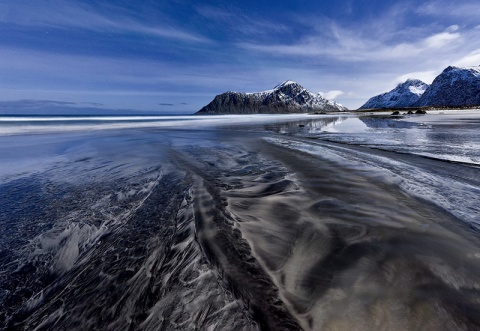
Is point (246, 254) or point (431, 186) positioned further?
point (431, 186)

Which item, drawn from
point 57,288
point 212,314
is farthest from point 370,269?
point 57,288

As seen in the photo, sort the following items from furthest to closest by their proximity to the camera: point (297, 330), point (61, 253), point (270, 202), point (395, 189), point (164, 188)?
point (164, 188) < point (395, 189) < point (270, 202) < point (61, 253) < point (297, 330)

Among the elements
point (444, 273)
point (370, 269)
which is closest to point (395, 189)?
point (444, 273)

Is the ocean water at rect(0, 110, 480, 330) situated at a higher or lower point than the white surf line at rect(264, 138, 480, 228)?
lower

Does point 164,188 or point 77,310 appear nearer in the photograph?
point 77,310

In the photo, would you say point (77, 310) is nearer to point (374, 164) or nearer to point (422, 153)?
point (374, 164)

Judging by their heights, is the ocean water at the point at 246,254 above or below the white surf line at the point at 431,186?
below

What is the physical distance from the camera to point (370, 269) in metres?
2.81

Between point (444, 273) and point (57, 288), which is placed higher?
point (444, 273)

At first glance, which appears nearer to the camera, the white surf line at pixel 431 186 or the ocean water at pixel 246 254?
the ocean water at pixel 246 254

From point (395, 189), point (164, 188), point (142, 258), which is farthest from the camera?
point (164, 188)

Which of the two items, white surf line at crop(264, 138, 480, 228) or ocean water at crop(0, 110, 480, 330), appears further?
white surf line at crop(264, 138, 480, 228)

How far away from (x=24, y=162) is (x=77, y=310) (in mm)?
11523

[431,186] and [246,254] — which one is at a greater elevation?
[431,186]
